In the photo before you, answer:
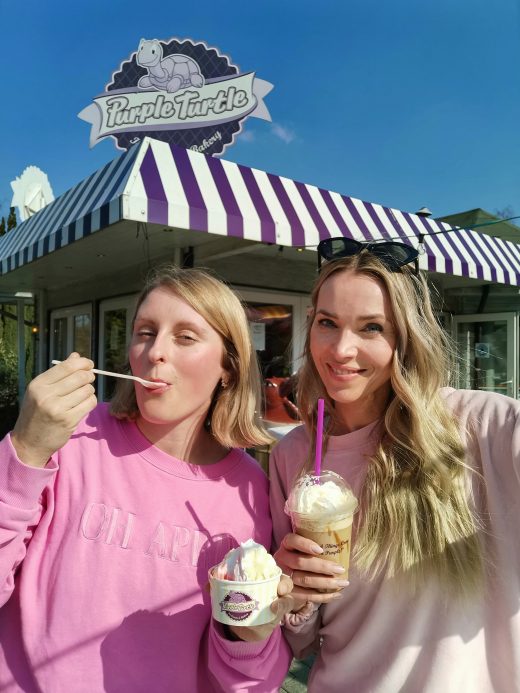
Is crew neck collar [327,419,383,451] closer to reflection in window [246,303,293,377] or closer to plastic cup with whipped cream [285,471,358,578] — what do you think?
plastic cup with whipped cream [285,471,358,578]

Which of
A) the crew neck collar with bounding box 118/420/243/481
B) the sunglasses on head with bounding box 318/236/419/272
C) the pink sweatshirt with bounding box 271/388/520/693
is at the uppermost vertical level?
the sunglasses on head with bounding box 318/236/419/272

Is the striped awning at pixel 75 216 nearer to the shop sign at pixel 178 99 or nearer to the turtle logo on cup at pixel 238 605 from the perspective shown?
the shop sign at pixel 178 99

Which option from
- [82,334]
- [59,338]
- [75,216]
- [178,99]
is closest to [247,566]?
[75,216]

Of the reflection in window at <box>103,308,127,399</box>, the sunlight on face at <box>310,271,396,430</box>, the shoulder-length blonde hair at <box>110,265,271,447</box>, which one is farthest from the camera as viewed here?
the reflection in window at <box>103,308,127,399</box>

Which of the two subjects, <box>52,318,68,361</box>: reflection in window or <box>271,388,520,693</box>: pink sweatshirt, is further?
<box>52,318,68,361</box>: reflection in window

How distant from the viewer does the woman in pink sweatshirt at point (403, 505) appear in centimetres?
133

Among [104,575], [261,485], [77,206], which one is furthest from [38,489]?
[77,206]

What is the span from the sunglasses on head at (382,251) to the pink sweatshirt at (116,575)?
0.92m

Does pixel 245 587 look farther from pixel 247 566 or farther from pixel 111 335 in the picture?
pixel 111 335

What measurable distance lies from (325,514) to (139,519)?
56cm

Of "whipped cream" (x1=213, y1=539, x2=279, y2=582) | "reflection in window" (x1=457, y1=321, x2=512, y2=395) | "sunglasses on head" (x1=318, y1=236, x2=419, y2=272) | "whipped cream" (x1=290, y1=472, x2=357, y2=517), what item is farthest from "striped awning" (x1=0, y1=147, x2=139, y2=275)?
"reflection in window" (x1=457, y1=321, x2=512, y2=395)

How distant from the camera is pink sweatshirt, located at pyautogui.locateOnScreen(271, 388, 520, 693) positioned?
4.31 feet

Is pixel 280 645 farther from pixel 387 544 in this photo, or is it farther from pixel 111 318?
pixel 111 318

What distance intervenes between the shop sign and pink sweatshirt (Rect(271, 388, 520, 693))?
7345 mm
